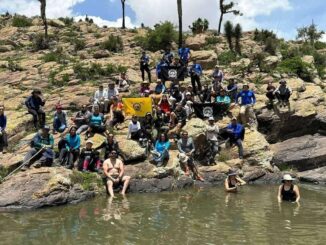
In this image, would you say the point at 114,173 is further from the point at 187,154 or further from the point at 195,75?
the point at 195,75

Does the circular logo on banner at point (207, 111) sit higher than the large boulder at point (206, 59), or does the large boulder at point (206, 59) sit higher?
the large boulder at point (206, 59)

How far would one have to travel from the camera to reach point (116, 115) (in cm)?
1930

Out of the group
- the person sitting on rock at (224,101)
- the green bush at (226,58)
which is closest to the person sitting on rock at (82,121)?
the person sitting on rock at (224,101)

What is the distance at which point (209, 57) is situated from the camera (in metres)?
29.2

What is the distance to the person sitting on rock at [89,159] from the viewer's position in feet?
50.6

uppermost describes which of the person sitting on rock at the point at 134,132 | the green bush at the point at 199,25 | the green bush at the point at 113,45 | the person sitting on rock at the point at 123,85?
the green bush at the point at 199,25

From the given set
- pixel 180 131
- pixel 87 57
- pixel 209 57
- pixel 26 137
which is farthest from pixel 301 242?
pixel 87 57

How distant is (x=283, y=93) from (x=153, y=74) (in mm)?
8686

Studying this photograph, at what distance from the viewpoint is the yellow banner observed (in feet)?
64.4

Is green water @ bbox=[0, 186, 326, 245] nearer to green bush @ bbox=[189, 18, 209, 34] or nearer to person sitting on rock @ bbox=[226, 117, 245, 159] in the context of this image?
person sitting on rock @ bbox=[226, 117, 245, 159]

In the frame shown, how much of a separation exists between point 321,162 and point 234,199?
680 cm

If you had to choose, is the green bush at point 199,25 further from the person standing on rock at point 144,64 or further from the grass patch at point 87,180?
the grass patch at point 87,180

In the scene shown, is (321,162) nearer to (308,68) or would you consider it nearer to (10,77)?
(308,68)

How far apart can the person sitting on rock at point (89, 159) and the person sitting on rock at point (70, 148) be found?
0.28 m
